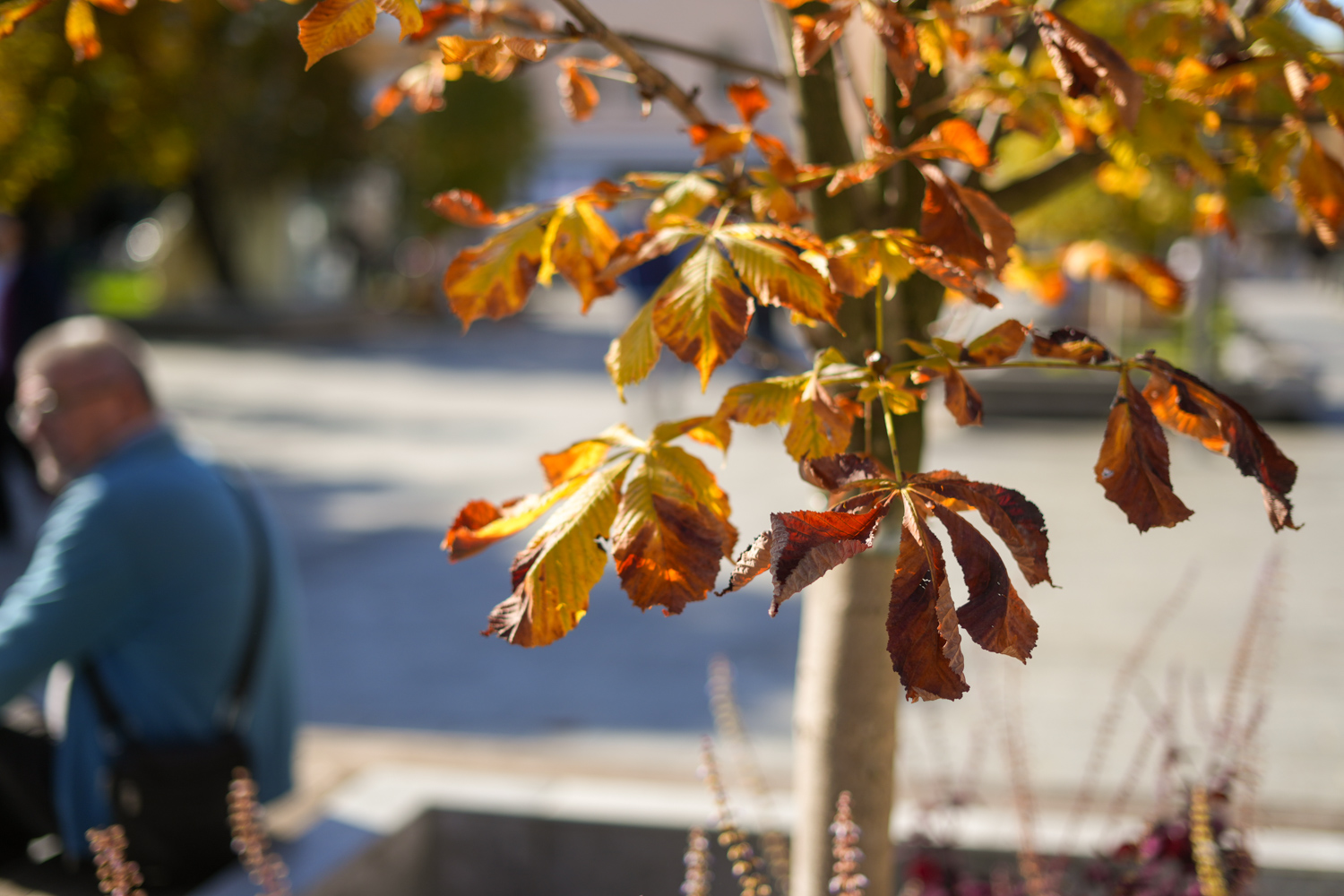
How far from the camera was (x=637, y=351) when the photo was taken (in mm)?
1339

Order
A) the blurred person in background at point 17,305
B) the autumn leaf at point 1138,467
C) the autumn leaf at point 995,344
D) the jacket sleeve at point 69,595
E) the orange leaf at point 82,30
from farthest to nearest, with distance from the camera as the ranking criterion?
1. the blurred person in background at point 17,305
2. the jacket sleeve at point 69,595
3. the orange leaf at point 82,30
4. the autumn leaf at point 995,344
5. the autumn leaf at point 1138,467

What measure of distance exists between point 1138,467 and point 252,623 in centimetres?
224

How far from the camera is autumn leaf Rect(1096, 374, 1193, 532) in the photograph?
118 cm

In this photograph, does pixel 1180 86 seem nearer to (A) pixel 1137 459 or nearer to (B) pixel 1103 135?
(B) pixel 1103 135

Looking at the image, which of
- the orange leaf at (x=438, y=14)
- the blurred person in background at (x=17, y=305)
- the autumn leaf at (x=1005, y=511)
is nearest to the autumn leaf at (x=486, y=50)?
the orange leaf at (x=438, y=14)

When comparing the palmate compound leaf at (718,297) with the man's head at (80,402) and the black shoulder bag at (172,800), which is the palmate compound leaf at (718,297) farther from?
the man's head at (80,402)

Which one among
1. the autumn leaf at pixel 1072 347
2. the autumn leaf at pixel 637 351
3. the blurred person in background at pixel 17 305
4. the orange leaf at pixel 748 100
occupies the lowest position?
the blurred person in background at pixel 17 305

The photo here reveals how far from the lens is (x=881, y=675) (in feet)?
6.23

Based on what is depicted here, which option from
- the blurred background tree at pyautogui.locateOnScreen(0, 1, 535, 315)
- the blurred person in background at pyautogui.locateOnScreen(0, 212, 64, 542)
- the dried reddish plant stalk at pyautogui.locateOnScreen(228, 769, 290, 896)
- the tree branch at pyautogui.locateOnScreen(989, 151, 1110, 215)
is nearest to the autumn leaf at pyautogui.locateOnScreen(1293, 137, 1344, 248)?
the tree branch at pyautogui.locateOnScreen(989, 151, 1110, 215)

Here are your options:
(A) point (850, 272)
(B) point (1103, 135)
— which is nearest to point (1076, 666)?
(B) point (1103, 135)

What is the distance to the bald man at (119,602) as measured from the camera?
263cm

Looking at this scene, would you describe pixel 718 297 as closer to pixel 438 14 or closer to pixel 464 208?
pixel 464 208

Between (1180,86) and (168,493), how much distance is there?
2202 millimetres

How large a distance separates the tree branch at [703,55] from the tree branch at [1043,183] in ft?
1.42
